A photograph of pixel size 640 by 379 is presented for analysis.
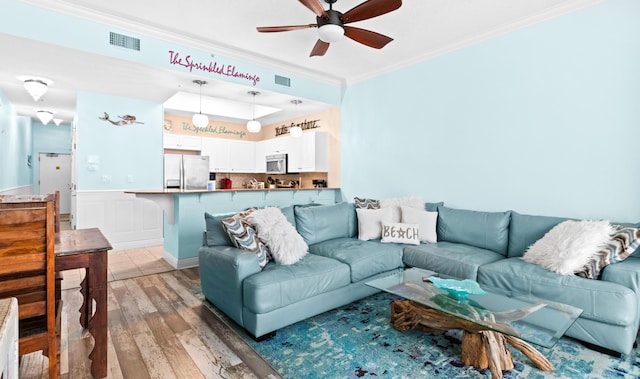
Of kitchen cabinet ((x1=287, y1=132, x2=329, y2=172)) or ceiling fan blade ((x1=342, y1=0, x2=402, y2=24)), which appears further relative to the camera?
kitchen cabinet ((x1=287, y1=132, x2=329, y2=172))

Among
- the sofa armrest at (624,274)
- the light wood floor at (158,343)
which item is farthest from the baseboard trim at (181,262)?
the sofa armrest at (624,274)

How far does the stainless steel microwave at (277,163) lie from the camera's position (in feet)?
21.7

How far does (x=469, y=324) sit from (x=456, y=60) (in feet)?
11.1

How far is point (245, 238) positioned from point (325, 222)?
119 centimetres

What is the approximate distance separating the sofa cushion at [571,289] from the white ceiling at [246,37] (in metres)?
2.55

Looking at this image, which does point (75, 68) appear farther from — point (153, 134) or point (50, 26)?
point (153, 134)

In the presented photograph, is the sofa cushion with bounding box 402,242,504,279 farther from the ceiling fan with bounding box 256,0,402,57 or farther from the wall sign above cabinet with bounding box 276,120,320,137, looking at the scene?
the wall sign above cabinet with bounding box 276,120,320,137

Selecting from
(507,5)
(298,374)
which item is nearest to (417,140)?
(507,5)

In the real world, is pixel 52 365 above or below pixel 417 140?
below

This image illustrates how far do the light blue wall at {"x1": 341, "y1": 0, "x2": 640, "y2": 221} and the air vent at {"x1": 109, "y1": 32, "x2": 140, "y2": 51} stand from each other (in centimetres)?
332

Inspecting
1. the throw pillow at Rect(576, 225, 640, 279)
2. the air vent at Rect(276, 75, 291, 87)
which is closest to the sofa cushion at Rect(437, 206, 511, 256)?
the throw pillow at Rect(576, 225, 640, 279)

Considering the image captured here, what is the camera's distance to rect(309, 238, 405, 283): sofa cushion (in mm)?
2957

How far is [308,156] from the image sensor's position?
19.8ft

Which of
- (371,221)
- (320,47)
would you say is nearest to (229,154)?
(320,47)
